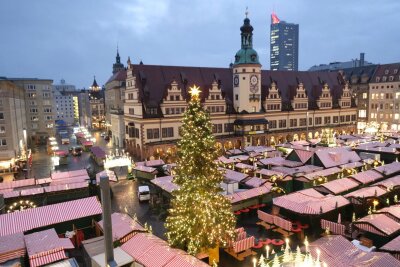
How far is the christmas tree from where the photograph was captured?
62.8 feet

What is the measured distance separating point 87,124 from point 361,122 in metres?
119

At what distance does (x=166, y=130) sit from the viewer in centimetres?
5647

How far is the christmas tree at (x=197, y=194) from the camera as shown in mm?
19141

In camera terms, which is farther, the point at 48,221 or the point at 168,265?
the point at 48,221

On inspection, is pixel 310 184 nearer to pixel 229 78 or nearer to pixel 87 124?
pixel 229 78

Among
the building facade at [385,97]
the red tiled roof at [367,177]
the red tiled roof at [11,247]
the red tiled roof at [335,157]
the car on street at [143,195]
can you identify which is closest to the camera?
the red tiled roof at [11,247]

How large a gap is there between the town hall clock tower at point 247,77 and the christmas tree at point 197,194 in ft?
146

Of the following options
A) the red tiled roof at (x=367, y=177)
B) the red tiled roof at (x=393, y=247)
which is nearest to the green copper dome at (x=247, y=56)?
the red tiled roof at (x=367, y=177)

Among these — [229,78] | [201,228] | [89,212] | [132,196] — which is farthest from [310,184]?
[229,78]

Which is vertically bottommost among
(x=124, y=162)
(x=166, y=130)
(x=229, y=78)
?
(x=124, y=162)

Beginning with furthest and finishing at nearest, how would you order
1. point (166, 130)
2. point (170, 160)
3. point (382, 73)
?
point (382, 73), point (166, 130), point (170, 160)

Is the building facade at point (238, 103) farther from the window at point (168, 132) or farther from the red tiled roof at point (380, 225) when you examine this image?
the red tiled roof at point (380, 225)

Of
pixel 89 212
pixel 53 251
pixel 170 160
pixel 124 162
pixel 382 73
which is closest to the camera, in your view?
pixel 53 251

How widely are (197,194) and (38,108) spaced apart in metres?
83.0
